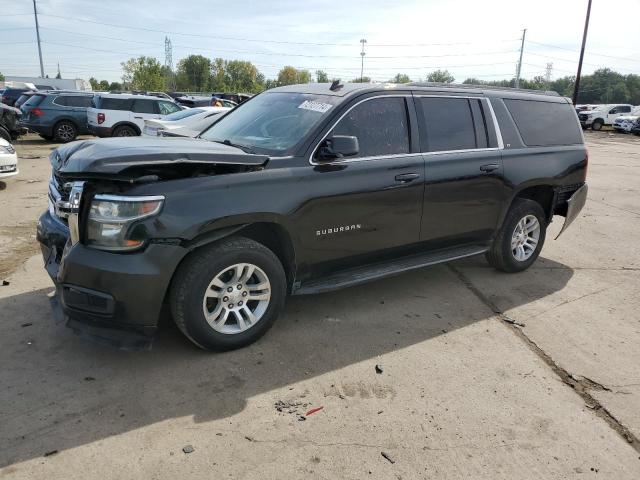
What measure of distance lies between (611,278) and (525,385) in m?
2.90

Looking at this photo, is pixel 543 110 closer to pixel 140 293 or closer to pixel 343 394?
pixel 343 394

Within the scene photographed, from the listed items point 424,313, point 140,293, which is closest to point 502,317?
point 424,313

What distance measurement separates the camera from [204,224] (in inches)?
129

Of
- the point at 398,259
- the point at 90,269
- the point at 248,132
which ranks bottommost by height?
the point at 398,259

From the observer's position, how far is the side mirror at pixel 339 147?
3.68 metres

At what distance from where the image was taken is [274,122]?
427 cm

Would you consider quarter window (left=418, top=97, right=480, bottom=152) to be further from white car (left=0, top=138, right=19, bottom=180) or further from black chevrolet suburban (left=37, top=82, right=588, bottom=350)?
white car (left=0, top=138, right=19, bottom=180)

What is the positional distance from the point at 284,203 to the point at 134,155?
3.42 feet

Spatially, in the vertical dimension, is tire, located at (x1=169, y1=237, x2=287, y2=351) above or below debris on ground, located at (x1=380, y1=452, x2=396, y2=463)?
above

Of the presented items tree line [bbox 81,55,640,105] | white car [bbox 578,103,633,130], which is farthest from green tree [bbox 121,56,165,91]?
white car [bbox 578,103,633,130]

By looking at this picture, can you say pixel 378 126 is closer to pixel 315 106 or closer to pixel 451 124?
pixel 315 106

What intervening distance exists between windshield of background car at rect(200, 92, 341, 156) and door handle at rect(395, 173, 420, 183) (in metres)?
0.79

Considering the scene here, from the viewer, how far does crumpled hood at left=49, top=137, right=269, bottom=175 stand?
3047 mm

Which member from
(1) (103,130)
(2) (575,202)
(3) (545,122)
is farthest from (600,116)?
(3) (545,122)
